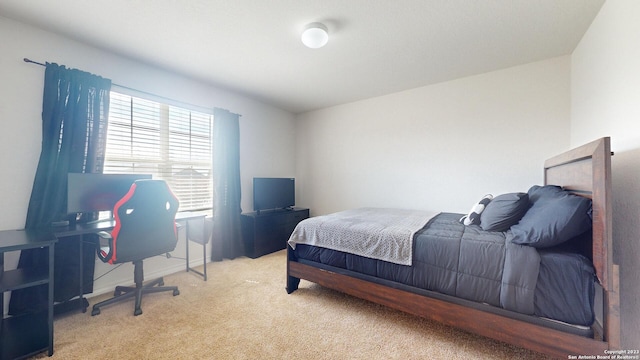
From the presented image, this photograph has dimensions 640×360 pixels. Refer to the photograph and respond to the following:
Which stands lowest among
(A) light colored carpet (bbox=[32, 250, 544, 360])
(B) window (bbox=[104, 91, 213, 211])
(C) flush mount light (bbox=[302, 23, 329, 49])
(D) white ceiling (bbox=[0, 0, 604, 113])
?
(A) light colored carpet (bbox=[32, 250, 544, 360])

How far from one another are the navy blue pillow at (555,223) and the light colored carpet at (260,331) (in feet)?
2.62

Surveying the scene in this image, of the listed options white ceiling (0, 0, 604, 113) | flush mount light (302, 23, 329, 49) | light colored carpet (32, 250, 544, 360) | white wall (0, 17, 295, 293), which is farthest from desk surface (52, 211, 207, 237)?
flush mount light (302, 23, 329, 49)

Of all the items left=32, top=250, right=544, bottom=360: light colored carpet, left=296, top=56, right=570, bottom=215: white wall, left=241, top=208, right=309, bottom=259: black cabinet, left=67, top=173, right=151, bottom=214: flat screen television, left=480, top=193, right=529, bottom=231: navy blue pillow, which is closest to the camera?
left=32, top=250, right=544, bottom=360: light colored carpet

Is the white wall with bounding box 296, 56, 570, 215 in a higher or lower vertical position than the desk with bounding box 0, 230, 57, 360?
higher

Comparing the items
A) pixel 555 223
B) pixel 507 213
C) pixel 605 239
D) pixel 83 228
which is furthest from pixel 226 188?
pixel 605 239

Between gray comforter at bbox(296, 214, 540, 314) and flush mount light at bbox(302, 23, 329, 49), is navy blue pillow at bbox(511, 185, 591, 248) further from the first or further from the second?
flush mount light at bbox(302, 23, 329, 49)

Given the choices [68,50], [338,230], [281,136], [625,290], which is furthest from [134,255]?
[625,290]

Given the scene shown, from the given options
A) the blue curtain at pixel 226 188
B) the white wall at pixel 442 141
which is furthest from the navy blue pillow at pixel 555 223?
the blue curtain at pixel 226 188

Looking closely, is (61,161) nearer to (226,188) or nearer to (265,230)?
(226,188)

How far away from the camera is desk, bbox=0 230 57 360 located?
152 cm

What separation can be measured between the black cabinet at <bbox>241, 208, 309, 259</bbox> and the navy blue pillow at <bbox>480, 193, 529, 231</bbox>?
2.81 meters

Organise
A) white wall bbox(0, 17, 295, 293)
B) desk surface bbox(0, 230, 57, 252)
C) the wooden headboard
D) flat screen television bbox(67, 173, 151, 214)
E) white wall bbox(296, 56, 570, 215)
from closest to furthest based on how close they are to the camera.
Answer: the wooden headboard, desk surface bbox(0, 230, 57, 252), white wall bbox(0, 17, 295, 293), flat screen television bbox(67, 173, 151, 214), white wall bbox(296, 56, 570, 215)

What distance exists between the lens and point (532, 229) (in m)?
1.49

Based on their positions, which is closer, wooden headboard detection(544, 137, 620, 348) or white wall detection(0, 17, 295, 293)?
wooden headboard detection(544, 137, 620, 348)
